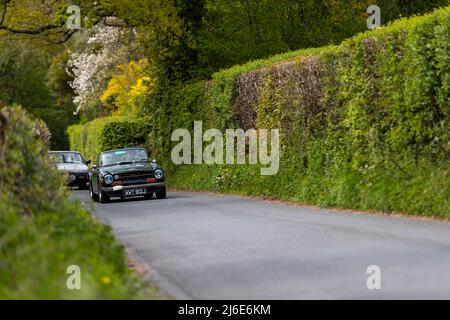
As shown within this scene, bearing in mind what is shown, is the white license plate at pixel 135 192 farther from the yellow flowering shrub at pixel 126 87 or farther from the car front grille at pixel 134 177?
the yellow flowering shrub at pixel 126 87

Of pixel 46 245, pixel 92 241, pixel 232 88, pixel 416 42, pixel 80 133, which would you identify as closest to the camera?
pixel 46 245

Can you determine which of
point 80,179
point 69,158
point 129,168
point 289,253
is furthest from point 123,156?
point 289,253

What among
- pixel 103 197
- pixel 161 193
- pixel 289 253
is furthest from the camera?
pixel 161 193

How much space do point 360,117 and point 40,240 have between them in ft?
37.2

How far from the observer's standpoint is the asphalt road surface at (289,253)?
9328 mm

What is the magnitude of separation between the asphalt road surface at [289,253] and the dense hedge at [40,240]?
0.76 metres

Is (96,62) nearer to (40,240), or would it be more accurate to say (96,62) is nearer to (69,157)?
(69,157)

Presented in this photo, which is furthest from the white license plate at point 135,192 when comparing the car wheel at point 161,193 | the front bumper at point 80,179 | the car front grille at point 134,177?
the front bumper at point 80,179

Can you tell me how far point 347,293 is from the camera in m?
8.95

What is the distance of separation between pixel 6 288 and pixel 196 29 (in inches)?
1114

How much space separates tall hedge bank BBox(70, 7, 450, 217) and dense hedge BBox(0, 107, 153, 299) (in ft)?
21.6

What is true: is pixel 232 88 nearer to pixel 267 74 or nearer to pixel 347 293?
pixel 267 74

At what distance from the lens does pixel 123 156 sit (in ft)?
97.4
